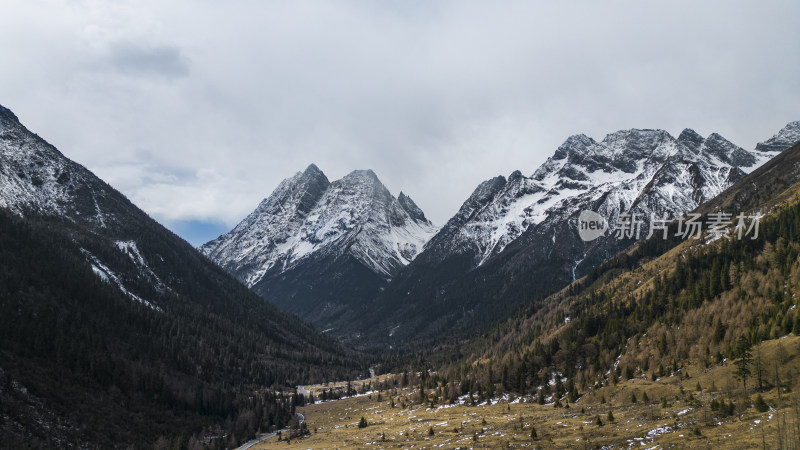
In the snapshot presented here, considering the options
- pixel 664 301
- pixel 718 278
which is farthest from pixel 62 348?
pixel 718 278

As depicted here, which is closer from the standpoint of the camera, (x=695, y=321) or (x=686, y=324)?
(x=695, y=321)

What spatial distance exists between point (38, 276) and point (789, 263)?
256925mm

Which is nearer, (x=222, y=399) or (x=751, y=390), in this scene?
(x=751, y=390)

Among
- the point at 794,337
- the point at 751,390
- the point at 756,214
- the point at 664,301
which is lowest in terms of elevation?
the point at 751,390

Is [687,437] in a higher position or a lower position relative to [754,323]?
lower

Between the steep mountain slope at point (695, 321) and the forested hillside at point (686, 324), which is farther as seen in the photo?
the forested hillside at point (686, 324)

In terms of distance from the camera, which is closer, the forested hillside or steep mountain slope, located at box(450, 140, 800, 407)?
steep mountain slope, located at box(450, 140, 800, 407)

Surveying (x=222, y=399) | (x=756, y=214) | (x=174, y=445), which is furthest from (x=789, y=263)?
(x=222, y=399)

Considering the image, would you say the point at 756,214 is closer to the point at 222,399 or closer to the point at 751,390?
the point at 751,390

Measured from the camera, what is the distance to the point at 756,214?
635 ft

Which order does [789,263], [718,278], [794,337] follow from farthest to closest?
[718,278] → [789,263] → [794,337]

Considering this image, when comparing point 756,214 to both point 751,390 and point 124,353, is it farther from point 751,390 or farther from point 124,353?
point 124,353

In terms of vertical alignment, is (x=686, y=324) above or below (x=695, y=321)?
below

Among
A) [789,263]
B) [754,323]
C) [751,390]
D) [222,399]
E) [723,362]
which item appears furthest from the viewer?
[222,399]
